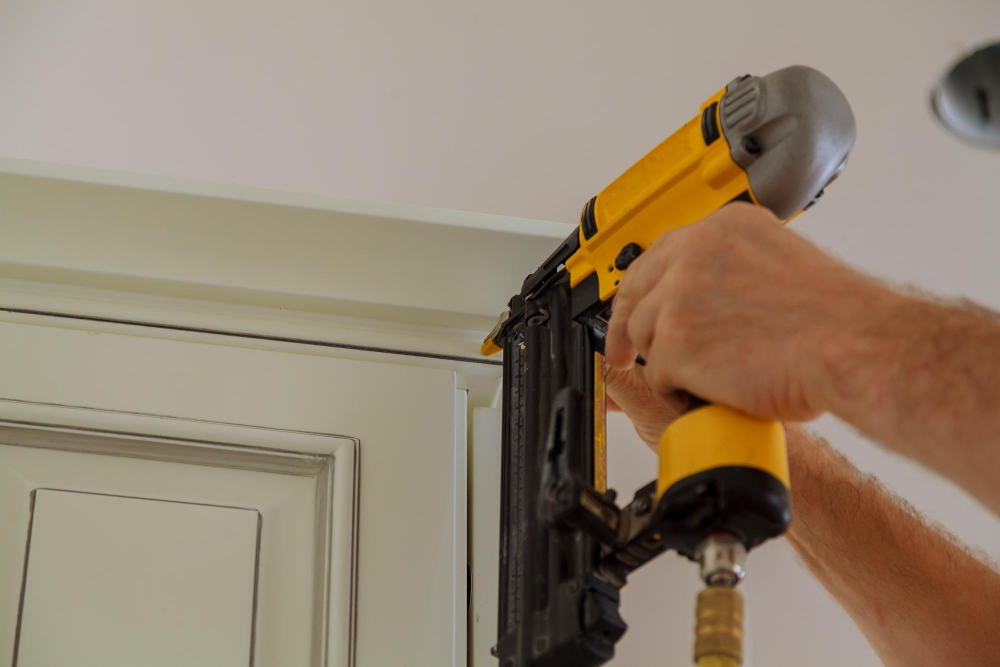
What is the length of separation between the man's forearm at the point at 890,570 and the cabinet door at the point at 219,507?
0.33 metres

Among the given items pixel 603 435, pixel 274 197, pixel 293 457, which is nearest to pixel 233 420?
pixel 293 457

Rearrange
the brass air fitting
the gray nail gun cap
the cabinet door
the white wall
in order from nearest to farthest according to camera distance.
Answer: the brass air fitting
the gray nail gun cap
the cabinet door
the white wall

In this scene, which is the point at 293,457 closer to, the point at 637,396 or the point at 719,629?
the point at 637,396

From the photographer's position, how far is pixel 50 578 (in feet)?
2.44

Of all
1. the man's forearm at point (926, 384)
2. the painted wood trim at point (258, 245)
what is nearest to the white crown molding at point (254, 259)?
the painted wood trim at point (258, 245)

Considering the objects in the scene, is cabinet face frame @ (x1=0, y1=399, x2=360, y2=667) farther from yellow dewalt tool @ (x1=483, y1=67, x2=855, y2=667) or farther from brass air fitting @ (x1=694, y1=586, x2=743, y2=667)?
brass air fitting @ (x1=694, y1=586, x2=743, y2=667)

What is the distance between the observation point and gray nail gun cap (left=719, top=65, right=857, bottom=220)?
0.61 m

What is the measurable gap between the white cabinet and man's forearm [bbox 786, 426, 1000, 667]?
1.05 feet

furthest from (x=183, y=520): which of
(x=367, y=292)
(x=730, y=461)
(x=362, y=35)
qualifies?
(x=362, y=35)

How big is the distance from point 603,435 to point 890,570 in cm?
33

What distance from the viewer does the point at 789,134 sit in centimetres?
61

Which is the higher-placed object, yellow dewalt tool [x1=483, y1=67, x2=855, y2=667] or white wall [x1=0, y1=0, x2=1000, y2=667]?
white wall [x1=0, y1=0, x2=1000, y2=667]

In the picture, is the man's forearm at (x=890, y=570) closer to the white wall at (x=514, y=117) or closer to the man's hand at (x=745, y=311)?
the white wall at (x=514, y=117)

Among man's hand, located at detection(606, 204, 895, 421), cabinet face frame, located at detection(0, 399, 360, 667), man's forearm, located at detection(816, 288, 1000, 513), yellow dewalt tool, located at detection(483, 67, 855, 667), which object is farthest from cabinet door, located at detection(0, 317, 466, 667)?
man's forearm, located at detection(816, 288, 1000, 513)
